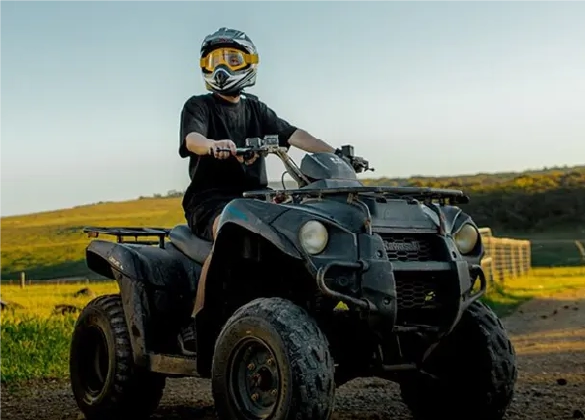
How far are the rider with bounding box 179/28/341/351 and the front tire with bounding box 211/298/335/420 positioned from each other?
3.43 ft

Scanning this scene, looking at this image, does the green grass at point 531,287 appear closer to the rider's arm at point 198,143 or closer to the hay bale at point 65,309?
the hay bale at point 65,309

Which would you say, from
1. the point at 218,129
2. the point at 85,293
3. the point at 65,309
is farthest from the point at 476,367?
the point at 85,293

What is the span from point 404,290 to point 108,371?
2379mm

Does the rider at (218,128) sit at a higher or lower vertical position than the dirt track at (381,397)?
higher

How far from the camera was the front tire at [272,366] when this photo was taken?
201 inches

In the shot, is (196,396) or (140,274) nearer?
(140,274)

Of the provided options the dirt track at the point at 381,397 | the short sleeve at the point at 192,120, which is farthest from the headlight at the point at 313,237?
the dirt track at the point at 381,397

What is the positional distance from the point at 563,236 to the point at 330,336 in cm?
4376

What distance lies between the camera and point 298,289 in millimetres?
5805

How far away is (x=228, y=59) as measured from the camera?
6719 mm

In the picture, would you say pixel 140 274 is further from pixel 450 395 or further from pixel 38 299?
pixel 38 299

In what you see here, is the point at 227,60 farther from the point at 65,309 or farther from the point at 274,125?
the point at 65,309

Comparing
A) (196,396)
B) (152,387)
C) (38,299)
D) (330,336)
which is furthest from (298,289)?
(38,299)

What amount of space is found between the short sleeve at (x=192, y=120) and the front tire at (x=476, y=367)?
1.98 metres
